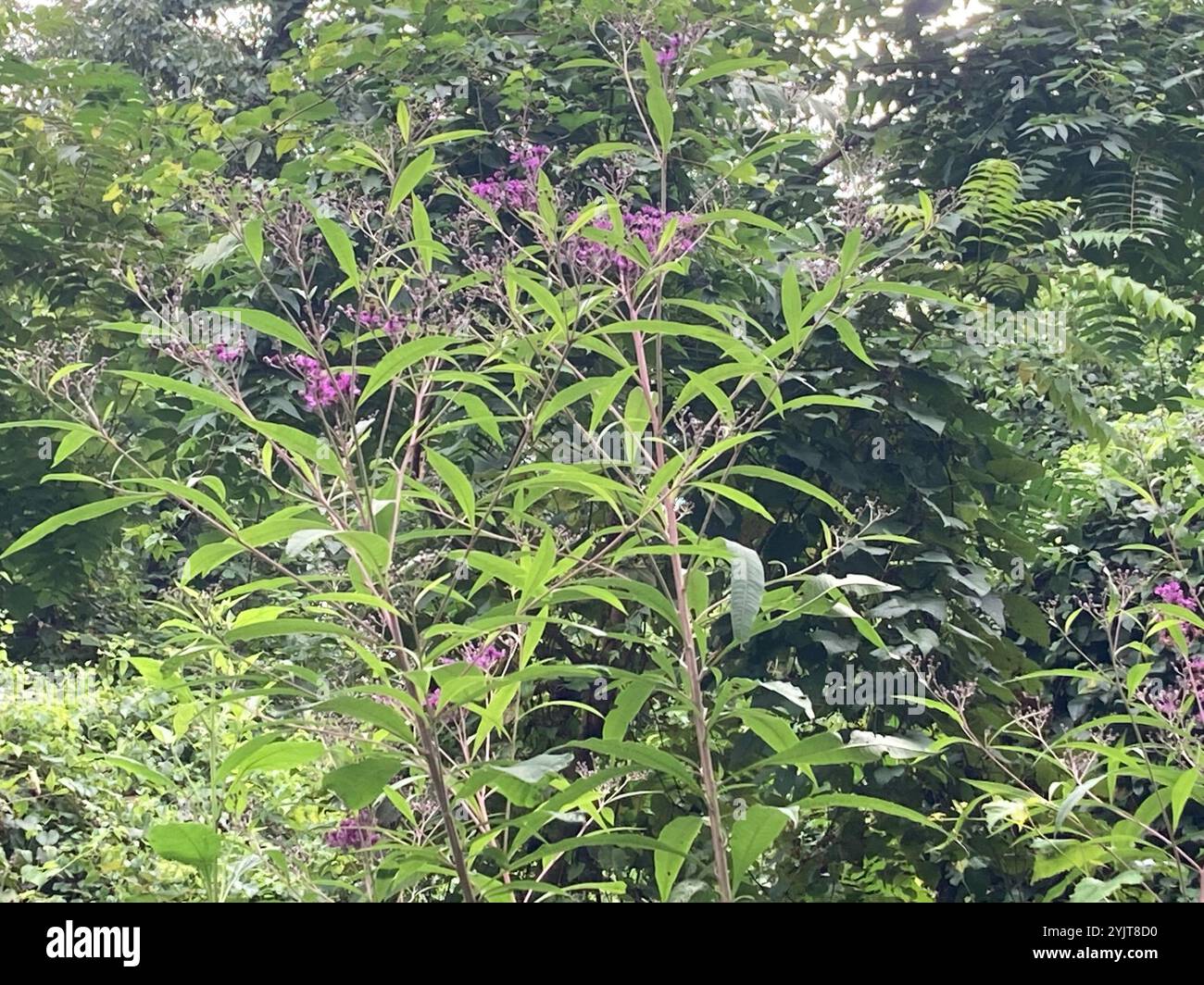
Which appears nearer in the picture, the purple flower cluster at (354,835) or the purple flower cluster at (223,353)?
the purple flower cluster at (223,353)

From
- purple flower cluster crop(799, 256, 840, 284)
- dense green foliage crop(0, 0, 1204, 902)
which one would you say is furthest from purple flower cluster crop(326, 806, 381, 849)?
purple flower cluster crop(799, 256, 840, 284)

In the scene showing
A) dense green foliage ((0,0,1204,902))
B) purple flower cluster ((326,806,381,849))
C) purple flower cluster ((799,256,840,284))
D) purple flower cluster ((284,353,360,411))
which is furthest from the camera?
purple flower cluster ((799,256,840,284))

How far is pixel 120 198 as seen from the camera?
2.39 meters

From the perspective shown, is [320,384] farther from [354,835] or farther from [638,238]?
[354,835]

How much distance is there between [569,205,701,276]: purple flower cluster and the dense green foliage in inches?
0.5

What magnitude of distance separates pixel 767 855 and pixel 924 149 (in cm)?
171

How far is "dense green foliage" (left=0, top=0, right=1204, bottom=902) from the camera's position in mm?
1027

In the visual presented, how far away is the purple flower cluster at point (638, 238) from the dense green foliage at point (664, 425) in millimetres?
12

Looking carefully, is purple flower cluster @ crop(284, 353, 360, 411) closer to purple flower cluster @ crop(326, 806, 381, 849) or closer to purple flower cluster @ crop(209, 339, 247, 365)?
purple flower cluster @ crop(209, 339, 247, 365)

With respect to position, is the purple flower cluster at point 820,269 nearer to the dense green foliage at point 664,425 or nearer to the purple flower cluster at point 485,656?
the dense green foliage at point 664,425

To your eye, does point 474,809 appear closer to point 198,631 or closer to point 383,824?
point 198,631

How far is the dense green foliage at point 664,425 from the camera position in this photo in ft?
3.37

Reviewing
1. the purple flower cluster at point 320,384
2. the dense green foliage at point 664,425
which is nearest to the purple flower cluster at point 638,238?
the dense green foliage at point 664,425
